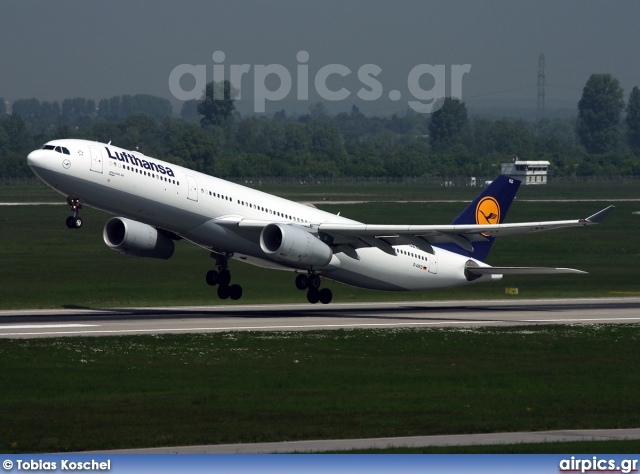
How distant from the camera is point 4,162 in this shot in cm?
17225

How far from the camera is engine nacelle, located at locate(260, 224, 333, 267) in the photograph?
161ft

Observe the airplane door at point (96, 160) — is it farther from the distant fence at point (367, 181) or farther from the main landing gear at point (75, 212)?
the distant fence at point (367, 181)

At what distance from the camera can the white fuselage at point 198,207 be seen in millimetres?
46406

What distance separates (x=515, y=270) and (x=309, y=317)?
11.1 m

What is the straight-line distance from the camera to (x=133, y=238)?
167 feet

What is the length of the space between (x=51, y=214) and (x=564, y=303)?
68.4 m

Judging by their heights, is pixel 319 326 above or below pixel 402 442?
below

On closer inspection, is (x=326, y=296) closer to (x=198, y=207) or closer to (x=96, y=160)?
(x=198, y=207)

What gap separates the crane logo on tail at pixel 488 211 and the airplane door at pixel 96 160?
2100cm

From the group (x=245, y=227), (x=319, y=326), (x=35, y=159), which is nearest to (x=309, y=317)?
(x=319, y=326)

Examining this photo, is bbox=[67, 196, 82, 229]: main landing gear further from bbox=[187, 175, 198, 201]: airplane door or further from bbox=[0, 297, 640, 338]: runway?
bbox=[187, 175, 198, 201]: airplane door

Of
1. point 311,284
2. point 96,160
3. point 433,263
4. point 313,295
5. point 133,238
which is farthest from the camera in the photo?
point 433,263

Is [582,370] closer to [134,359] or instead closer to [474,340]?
[474,340]

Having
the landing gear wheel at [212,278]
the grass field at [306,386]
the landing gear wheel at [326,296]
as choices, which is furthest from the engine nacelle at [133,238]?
the grass field at [306,386]
